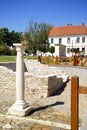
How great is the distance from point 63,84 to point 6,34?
5778 cm

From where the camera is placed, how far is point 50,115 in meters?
6.59

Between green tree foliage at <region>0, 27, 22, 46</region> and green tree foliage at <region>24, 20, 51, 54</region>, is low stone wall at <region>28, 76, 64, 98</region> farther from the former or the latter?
green tree foliage at <region>0, 27, 22, 46</region>

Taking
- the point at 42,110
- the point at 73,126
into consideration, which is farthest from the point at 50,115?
the point at 73,126

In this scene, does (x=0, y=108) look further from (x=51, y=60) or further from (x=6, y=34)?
(x=6, y=34)

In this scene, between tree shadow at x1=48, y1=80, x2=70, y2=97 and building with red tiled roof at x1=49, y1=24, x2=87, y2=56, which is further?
building with red tiled roof at x1=49, y1=24, x2=87, y2=56

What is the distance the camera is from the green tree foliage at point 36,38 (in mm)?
51812

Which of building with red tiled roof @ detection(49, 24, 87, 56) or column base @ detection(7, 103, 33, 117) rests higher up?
building with red tiled roof @ detection(49, 24, 87, 56)

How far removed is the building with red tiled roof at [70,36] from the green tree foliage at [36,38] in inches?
95.8

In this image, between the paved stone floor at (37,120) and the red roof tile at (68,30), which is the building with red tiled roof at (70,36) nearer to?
the red roof tile at (68,30)

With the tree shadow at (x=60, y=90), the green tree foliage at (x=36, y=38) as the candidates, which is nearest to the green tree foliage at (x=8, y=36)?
the green tree foliage at (x=36, y=38)

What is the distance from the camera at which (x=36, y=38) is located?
52.1 m

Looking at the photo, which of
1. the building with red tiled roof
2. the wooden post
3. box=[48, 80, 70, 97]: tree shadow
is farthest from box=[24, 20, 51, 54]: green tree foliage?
the wooden post

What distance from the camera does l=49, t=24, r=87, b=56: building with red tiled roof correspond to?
168 ft

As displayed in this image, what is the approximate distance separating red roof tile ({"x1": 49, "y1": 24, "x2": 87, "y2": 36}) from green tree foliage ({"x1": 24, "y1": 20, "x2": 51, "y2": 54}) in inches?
110
